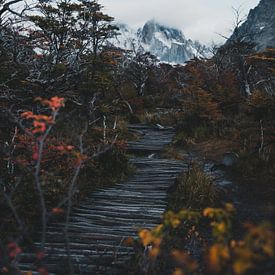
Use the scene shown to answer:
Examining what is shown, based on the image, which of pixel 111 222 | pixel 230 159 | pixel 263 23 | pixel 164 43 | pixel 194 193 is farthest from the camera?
pixel 164 43

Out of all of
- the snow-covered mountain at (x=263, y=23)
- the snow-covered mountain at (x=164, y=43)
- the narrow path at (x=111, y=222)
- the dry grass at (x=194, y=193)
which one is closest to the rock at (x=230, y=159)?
the narrow path at (x=111, y=222)

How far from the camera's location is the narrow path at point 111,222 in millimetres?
4934

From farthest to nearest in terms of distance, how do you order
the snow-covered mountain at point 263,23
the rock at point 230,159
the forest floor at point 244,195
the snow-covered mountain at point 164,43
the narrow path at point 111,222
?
the snow-covered mountain at point 164,43 < the snow-covered mountain at point 263,23 < the rock at point 230,159 < the forest floor at point 244,195 < the narrow path at point 111,222

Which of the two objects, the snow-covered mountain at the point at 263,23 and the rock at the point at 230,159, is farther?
the snow-covered mountain at the point at 263,23

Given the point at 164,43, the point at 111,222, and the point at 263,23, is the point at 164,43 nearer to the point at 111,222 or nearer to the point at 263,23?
the point at 263,23

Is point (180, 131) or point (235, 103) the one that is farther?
point (235, 103)

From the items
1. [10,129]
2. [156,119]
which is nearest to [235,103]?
[156,119]

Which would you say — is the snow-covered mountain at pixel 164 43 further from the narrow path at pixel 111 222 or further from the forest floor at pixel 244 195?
the narrow path at pixel 111 222

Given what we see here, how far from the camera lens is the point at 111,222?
646 centimetres

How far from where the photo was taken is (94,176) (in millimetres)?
8844

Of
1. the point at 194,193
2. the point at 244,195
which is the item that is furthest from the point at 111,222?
the point at 244,195

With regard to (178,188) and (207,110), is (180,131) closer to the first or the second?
(207,110)

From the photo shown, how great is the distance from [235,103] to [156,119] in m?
4.10

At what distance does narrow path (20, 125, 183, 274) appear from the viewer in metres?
4.93
